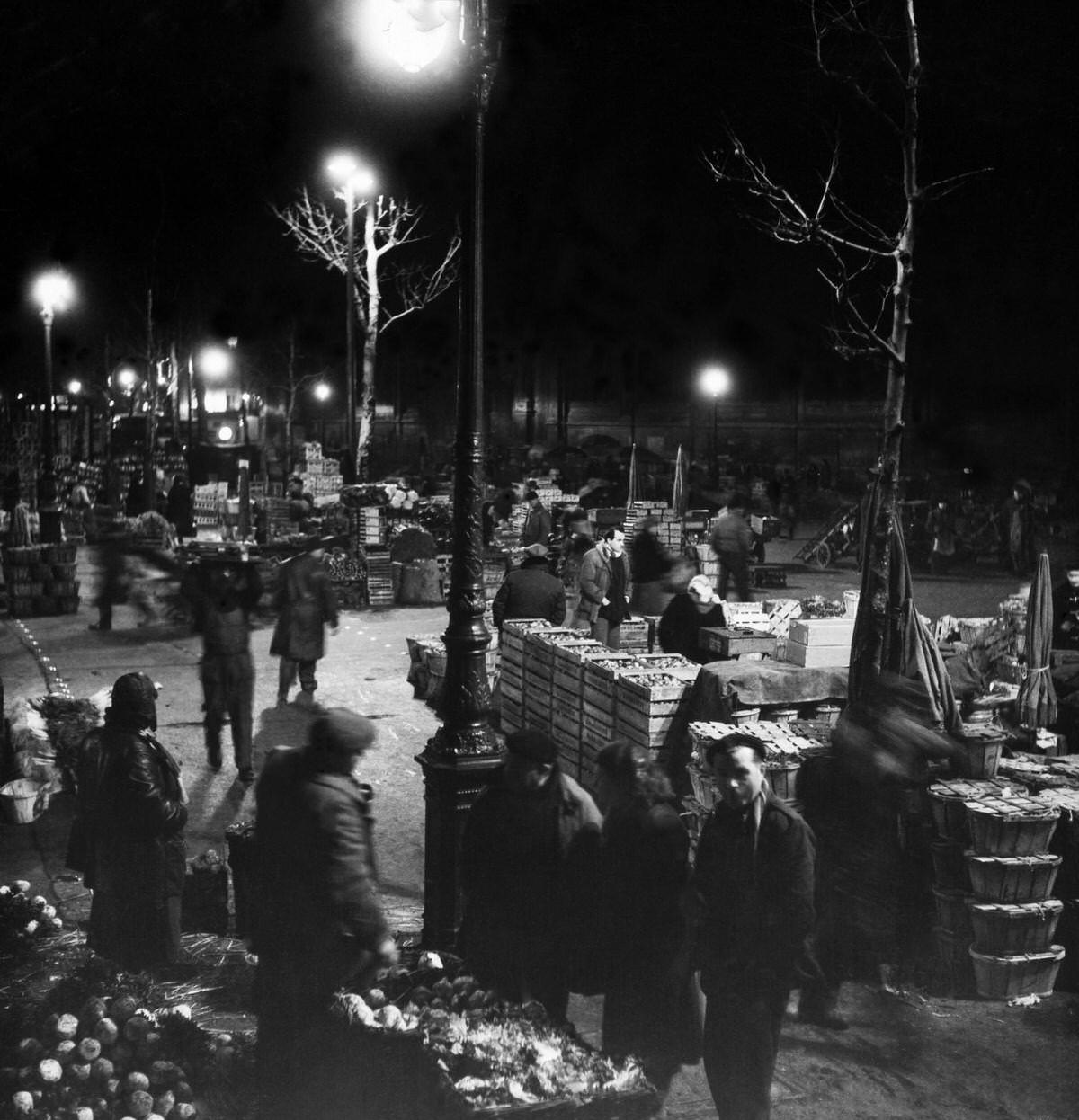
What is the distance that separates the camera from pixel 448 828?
21.1 feet

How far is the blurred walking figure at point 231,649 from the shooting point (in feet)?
32.0

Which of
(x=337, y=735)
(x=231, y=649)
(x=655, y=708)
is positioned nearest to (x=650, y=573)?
(x=655, y=708)

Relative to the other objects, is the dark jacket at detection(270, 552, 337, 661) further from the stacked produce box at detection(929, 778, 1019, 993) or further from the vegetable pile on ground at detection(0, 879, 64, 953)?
the stacked produce box at detection(929, 778, 1019, 993)

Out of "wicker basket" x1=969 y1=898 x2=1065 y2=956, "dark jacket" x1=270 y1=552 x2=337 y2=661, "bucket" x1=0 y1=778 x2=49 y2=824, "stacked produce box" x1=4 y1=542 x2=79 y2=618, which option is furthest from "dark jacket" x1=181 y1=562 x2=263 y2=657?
"stacked produce box" x1=4 y1=542 x2=79 y2=618

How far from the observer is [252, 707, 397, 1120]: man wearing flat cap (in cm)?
489

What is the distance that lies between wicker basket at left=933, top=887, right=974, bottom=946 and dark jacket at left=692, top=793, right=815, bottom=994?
219cm

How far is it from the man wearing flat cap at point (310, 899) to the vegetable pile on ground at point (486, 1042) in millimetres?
180

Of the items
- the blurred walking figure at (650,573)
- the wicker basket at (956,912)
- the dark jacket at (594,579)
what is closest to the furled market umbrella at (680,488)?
the blurred walking figure at (650,573)

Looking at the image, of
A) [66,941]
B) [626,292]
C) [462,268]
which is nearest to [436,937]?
[66,941]

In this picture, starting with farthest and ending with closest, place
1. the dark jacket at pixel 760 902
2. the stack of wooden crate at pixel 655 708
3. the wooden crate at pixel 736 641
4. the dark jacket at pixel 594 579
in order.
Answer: the dark jacket at pixel 594 579 < the wooden crate at pixel 736 641 < the stack of wooden crate at pixel 655 708 < the dark jacket at pixel 760 902

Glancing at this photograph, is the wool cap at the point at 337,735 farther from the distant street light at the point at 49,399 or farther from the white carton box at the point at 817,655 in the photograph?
the distant street light at the point at 49,399

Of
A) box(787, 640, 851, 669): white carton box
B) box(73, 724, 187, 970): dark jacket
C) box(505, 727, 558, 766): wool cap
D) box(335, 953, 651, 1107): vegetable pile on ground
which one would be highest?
box(505, 727, 558, 766): wool cap

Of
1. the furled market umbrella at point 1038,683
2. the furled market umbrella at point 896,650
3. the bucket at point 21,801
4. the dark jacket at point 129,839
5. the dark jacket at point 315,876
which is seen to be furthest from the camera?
the furled market umbrella at point 1038,683

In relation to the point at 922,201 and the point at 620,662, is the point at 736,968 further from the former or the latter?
the point at 922,201
